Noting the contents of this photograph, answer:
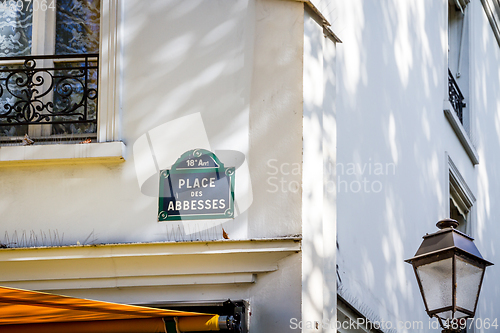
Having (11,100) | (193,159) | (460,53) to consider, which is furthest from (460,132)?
(11,100)

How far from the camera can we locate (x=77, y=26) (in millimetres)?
6488

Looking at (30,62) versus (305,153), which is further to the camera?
(30,62)

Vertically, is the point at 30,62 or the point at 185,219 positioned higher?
the point at 30,62

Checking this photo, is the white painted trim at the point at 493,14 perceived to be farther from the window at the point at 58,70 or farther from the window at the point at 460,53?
the window at the point at 58,70

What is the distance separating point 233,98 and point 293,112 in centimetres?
51

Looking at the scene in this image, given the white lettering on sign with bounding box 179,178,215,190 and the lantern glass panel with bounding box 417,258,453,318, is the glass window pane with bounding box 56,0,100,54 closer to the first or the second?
the white lettering on sign with bounding box 179,178,215,190

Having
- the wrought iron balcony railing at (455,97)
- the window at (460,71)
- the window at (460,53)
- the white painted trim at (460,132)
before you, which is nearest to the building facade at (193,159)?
the white painted trim at (460,132)

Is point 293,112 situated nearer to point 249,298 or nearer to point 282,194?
point 282,194

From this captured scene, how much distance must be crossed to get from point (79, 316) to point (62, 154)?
1.66m

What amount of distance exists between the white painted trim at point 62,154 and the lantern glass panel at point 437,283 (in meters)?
2.53

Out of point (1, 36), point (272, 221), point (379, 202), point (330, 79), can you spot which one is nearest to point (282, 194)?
point (272, 221)

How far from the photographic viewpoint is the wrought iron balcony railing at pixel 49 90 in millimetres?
6137

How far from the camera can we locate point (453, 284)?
4.86m

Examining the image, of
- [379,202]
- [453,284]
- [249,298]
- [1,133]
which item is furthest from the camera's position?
[379,202]
